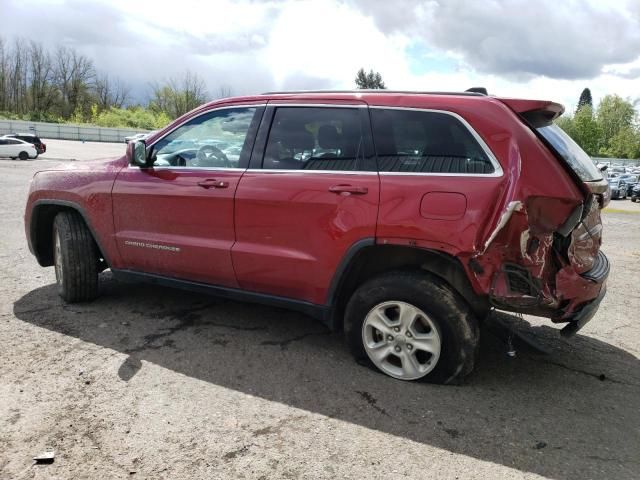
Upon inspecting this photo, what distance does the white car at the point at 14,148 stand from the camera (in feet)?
101

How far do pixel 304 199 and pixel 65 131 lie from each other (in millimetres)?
67021

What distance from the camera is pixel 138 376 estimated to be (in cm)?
345

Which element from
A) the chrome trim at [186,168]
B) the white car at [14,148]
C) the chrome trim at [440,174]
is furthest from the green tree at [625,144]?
the chrome trim at [186,168]

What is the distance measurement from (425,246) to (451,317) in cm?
47

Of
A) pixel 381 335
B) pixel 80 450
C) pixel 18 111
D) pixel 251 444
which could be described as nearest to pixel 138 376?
pixel 80 450

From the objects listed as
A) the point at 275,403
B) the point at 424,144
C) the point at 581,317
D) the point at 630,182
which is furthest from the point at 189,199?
the point at 630,182

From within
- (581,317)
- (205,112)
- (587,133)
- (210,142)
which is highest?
(587,133)

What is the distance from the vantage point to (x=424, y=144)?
3.35 metres

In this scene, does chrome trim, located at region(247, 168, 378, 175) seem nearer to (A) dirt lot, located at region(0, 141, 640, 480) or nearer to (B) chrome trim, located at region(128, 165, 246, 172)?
(B) chrome trim, located at region(128, 165, 246, 172)

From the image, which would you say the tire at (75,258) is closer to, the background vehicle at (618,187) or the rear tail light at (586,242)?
the rear tail light at (586,242)

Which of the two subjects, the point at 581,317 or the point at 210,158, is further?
the point at 210,158

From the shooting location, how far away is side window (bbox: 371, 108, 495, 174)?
3.20 metres

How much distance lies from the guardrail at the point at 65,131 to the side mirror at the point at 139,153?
201 ft

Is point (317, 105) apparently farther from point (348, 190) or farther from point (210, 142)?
point (210, 142)
